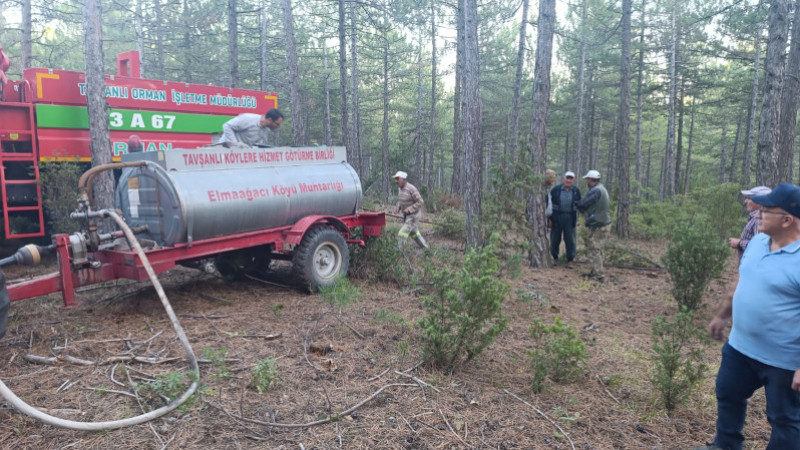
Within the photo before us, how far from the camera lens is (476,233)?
9.17 m

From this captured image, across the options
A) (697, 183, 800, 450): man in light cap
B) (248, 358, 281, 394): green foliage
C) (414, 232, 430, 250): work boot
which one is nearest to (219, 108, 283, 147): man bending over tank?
(248, 358, 281, 394): green foliage

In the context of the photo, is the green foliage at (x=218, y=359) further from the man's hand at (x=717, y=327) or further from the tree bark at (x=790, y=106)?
the tree bark at (x=790, y=106)

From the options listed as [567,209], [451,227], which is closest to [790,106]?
[567,209]

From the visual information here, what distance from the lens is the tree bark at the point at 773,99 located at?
8.48 meters

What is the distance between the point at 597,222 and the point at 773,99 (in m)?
3.58

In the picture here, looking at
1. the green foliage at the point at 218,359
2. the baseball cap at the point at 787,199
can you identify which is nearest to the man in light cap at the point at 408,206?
the green foliage at the point at 218,359

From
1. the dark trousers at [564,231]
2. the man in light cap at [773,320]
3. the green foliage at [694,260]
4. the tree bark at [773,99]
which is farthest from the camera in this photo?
the dark trousers at [564,231]

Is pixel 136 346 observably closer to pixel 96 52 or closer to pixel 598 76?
pixel 96 52

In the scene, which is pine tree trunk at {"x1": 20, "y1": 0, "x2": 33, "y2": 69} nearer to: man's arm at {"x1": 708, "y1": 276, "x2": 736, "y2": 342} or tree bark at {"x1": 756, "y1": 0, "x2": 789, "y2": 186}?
man's arm at {"x1": 708, "y1": 276, "x2": 736, "y2": 342}

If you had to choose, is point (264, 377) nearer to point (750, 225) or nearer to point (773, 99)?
point (750, 225)

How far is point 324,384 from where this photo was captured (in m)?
3.96

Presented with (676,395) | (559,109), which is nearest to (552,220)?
(676,395)

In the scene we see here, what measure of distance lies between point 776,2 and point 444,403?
30.4ft

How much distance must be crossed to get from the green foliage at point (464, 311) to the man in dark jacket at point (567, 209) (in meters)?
6.05
